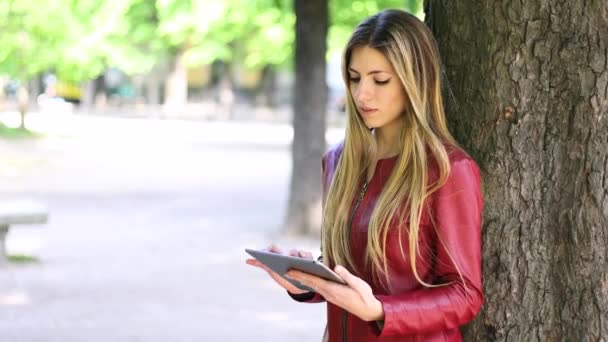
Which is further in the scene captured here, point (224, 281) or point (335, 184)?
point (224, 281)

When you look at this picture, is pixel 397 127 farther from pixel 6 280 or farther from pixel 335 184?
pixel 6 280

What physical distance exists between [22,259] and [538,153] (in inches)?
355

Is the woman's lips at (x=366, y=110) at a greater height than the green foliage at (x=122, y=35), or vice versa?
the green foliage at (x=122, y=35)

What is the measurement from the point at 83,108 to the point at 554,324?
45.2m

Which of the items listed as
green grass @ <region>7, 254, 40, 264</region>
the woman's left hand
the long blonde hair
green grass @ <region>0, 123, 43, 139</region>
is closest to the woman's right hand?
the long blonde hair

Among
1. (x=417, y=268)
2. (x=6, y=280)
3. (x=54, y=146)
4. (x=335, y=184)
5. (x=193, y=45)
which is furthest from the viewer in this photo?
(x=193, y=45)

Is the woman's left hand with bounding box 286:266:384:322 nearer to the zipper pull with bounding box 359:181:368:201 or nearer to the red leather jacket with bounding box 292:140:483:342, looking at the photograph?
the red leather jacket with bounding box 292:140:483:342

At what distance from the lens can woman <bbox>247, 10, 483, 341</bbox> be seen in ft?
7.72

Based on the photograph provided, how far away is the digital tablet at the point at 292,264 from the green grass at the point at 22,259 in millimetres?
8761

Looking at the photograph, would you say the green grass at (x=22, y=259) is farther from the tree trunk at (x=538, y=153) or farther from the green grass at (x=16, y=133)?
the green grass at (x=16, y=133)

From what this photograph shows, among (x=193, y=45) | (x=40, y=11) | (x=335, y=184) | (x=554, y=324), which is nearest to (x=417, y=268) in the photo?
(x=335, y=184)

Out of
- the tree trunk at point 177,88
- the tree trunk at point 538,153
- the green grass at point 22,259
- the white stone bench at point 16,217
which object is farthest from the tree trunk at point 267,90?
the tree trunk at point 538,153

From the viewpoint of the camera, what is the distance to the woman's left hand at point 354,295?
7.48 ft

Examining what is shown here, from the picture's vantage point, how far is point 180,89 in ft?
141
